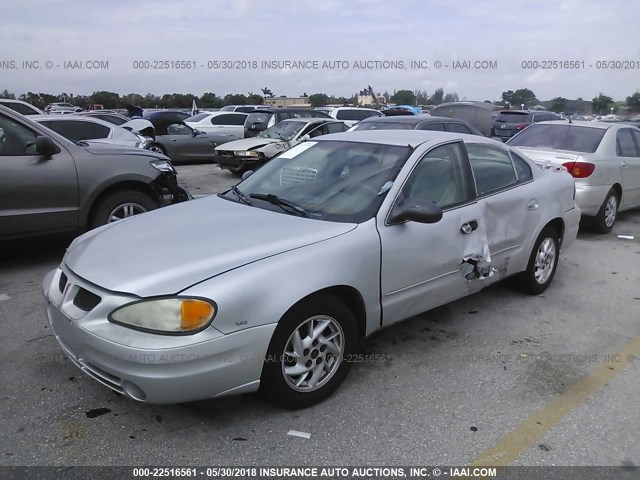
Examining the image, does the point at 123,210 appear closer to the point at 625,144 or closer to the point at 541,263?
the point at 541,263

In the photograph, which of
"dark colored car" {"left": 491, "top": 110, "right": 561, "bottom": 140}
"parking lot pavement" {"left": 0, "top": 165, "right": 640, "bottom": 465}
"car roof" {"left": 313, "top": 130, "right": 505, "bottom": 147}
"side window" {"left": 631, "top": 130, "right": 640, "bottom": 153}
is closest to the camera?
"parking lot pavement" {"left": 0, "top": 165, "right": 640, "bottom": 465}

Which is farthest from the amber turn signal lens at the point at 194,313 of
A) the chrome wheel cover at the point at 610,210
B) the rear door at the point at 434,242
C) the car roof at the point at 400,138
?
the chrome wheel cover at the point at 610,210

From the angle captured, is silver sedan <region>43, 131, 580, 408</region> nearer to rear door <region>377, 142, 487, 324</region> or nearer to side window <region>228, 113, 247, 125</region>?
rear door <region>377, 142, 487, 324</region>

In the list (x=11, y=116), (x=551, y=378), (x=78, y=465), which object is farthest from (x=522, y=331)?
(x=11, y=116)

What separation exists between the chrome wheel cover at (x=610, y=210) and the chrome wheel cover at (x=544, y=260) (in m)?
3.04

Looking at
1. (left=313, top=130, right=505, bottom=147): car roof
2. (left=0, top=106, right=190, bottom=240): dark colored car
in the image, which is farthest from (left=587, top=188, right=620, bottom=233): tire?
(left=0, top=106, right=190, bottom=240): dark colored car

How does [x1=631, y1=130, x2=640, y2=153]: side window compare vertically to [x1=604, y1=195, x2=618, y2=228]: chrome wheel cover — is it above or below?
above

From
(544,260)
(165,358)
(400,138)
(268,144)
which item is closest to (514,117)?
(268,144)

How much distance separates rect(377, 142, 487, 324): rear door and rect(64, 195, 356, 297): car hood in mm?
411

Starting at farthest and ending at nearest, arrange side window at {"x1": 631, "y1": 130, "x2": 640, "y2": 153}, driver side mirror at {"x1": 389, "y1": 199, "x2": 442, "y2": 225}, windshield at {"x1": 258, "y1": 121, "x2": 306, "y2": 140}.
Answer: windshield at {"x1": 258, "y1": 121, "x2": 306, "y2": 140} → side window at {"x1": 631, "y1": 130, "x2": 640, "y2": 153} → driver side mirror at {"x1": 389, "y1": 199, "x2": 442, "y2": 225}

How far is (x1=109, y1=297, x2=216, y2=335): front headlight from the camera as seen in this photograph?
2475mm

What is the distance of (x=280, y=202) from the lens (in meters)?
3.57

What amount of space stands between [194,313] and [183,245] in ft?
1.91

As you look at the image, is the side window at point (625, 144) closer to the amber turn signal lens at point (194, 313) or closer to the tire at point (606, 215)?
the tire at point (606, 215)
